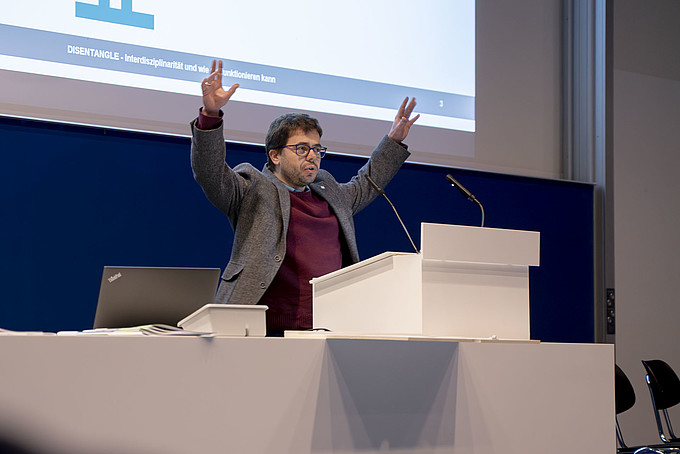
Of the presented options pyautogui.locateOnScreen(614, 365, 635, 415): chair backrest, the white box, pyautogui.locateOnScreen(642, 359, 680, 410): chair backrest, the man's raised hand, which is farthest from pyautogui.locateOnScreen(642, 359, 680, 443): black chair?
the white box

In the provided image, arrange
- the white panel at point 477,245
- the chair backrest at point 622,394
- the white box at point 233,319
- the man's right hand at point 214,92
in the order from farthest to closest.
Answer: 1. the chair backrest at point 622,394
2. the man's right hand at point 214,92
3. the white panel at point 477,245
4. the white box at point 233,319

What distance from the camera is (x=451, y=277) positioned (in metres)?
1.69

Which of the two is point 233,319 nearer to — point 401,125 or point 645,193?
point 401,125

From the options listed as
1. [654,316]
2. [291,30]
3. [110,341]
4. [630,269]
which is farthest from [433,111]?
[110,341]

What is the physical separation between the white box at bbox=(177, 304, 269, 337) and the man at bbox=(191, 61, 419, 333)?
2.63 feet

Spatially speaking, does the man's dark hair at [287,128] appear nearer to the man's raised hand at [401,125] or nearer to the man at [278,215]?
the man at [278,215]

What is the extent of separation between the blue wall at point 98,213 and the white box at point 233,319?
1.76 metres

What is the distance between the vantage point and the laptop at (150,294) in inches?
68.5

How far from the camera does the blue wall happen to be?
306 centimetres

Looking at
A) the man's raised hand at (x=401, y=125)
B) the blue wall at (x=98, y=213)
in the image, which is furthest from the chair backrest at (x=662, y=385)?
the man's raised hand at (x=401, y=125)

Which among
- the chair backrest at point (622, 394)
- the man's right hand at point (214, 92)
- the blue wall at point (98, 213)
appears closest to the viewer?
the man's right hand at point (214, 92)

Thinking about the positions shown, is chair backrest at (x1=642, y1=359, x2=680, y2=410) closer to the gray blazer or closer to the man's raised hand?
the man's raised hand

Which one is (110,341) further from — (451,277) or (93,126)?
(93,126)

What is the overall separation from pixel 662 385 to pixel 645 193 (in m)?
1.64
